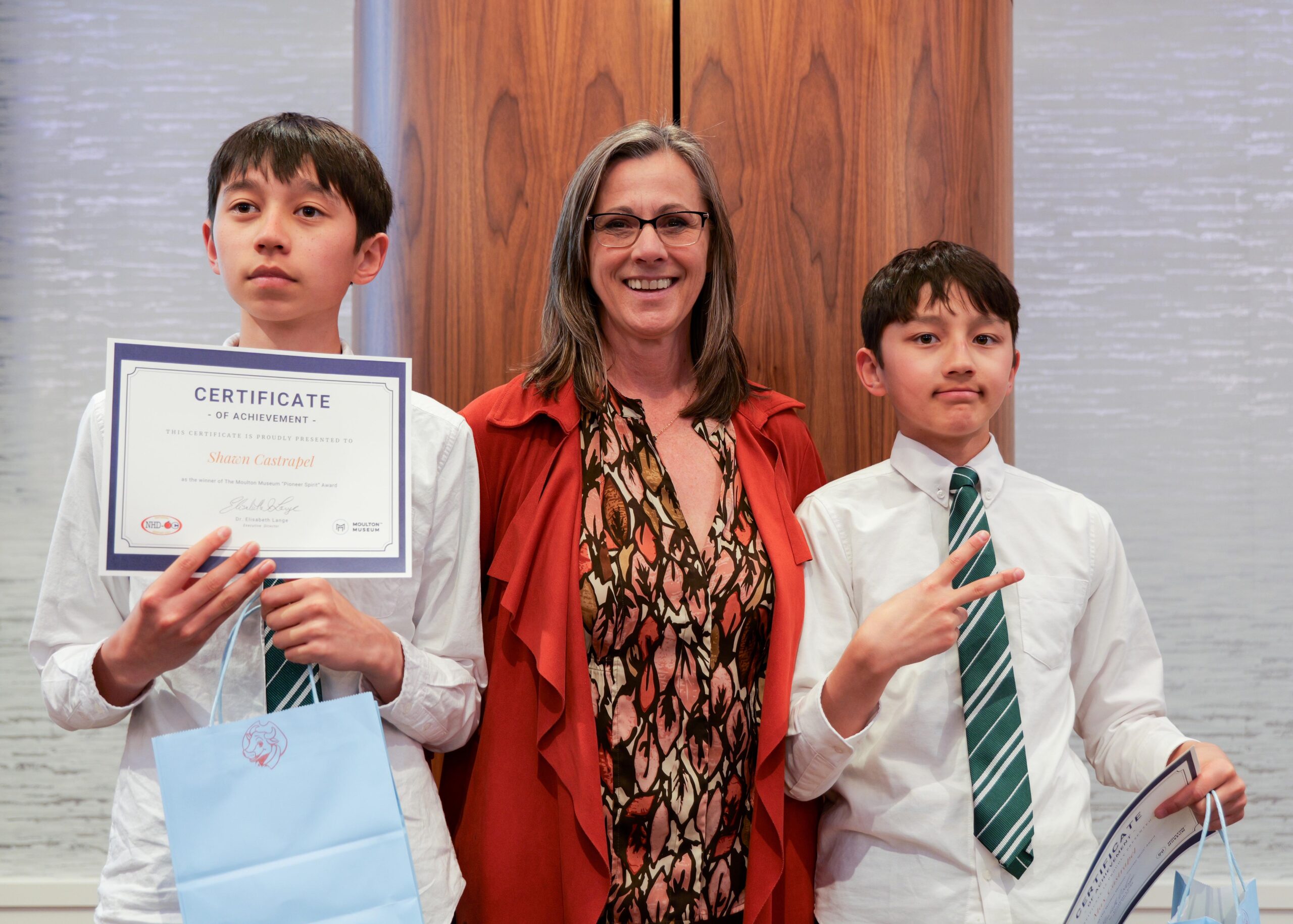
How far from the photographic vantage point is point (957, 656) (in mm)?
1588

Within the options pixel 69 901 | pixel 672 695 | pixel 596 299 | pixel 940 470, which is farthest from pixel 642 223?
pixel 69 901

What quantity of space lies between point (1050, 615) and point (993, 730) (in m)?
0.21

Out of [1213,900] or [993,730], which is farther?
[993,730]

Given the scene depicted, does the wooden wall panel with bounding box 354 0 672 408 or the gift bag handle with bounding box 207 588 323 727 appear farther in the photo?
the wooden wall panel with bounding box 354 0 672 408

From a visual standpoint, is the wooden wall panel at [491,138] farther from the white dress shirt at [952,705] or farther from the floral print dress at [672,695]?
the white dress shirt at [952,705]

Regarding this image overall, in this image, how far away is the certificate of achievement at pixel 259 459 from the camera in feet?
3.84

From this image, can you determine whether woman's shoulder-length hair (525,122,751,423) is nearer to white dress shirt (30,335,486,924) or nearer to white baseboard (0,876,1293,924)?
white dress shirt (30,335,486,924)

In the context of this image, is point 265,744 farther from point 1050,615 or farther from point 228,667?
point 1050,615

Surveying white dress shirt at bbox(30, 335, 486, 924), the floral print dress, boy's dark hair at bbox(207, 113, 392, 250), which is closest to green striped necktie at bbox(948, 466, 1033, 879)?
the floral print dress

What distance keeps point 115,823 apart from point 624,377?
1019 mm

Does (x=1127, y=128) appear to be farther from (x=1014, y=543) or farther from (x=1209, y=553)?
(x=1014, y=543)

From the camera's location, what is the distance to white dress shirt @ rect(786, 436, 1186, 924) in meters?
1.50
